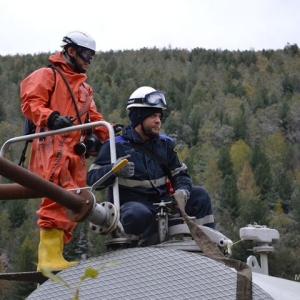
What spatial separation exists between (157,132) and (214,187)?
840 inches

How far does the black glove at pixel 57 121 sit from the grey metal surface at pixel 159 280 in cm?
160

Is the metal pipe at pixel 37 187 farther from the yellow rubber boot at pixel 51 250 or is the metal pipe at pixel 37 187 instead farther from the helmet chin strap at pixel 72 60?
the helmet chin strap at pixel 72 60

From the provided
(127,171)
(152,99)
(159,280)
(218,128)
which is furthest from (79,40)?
(218,128)

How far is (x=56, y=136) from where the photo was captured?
6398 mm

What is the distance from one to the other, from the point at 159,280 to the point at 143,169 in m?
1.92

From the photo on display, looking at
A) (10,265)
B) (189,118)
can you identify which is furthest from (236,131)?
(10,265)

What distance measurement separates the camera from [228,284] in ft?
13.2

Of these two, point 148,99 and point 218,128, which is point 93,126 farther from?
point 218,128

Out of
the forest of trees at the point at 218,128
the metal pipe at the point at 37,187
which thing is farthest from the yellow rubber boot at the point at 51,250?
the forest of trees at the point at 218,128

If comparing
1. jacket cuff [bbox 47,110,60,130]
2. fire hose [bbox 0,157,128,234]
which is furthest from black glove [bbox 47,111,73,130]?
fire hose [bbox 0,157,128,234]

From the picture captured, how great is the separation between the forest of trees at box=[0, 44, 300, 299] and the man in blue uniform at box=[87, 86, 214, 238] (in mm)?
7171

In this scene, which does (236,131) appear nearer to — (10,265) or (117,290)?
(10,265)

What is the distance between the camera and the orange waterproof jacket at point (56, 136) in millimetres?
6074

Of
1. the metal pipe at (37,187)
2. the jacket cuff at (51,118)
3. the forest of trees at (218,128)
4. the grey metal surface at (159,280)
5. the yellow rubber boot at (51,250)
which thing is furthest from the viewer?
the forest of trees at (218,128)
